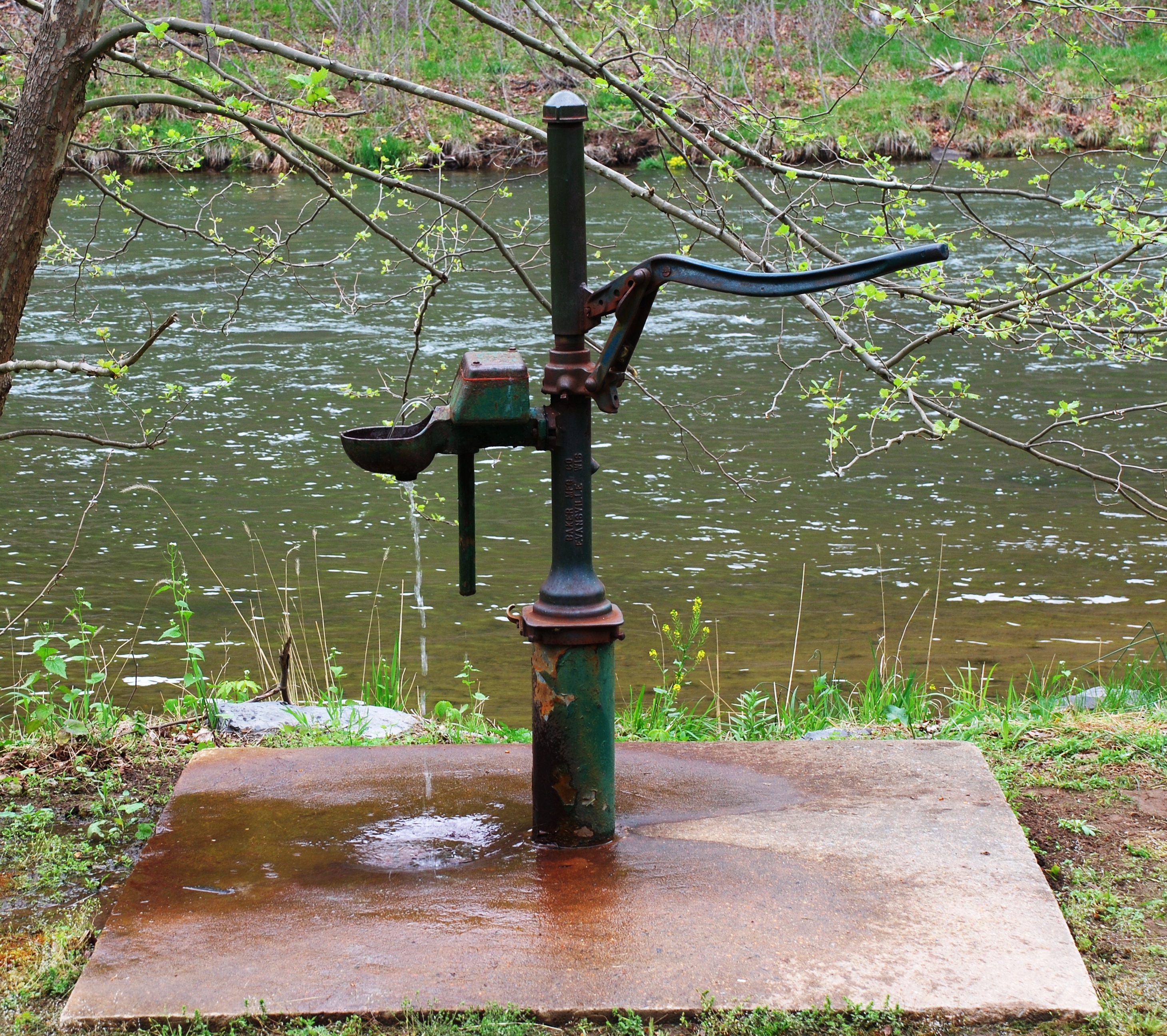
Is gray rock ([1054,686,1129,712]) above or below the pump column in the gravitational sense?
below

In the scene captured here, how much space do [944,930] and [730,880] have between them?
45cm

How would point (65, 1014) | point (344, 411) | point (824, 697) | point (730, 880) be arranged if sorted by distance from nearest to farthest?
point (65, 1014)
point (730, 880)
point (824, 697)
point (344, 411)

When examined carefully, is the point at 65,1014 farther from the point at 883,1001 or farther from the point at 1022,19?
the point at 1022,19

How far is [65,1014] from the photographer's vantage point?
2.30m

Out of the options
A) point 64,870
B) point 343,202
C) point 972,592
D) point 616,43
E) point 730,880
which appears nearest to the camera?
point 730,880

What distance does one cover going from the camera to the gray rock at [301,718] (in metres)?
4.12

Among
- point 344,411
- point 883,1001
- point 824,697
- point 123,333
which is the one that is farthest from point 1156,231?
Result: point 123,333

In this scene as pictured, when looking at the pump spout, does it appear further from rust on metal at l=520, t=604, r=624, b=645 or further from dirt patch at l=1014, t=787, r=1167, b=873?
dirt patch at l=1014, t=787, r=1167, b=873

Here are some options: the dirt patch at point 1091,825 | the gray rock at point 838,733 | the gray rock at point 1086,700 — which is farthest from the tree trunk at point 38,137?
the gray rock at point 1086,700

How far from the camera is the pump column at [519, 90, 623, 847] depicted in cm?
282

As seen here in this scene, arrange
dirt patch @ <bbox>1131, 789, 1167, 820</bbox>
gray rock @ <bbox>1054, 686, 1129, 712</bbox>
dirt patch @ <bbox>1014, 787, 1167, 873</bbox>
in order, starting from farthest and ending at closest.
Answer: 1. gray rock @ <bbox>1054, 686, 1129, 712</bbox>
2. dirt patch @ <bbox>1131, 789, 1167, 820</bbox>
3. dirt patch @ <bbox>1014, 787, 1167, 873</bbox>

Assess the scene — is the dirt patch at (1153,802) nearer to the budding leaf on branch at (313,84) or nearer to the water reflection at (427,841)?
the water reflection at (427,841)

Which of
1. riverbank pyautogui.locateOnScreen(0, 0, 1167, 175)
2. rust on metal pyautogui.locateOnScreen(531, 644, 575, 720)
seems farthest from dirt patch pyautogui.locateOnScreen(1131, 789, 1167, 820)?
riverbank pyautogui.locateOnScreen(0, 0, 1167, 175)

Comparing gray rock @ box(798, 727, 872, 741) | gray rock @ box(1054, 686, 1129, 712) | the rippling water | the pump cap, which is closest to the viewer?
the pump cap
